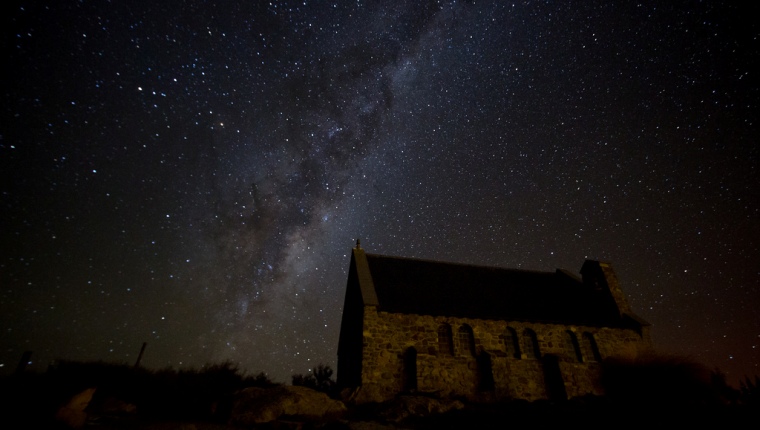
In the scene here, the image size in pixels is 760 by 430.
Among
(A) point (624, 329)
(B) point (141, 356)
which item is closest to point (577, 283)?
(A) point (624, 329)

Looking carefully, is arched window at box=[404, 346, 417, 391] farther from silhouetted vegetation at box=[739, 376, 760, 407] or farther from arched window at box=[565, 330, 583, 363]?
silhouetted vegetation at box=[739, 376, 760, 407]

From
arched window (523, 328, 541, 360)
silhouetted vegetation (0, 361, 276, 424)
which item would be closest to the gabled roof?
arched window (523, 328, 541, 360)

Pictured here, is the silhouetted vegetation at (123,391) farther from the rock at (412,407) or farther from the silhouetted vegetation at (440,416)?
the rock at (412,407)

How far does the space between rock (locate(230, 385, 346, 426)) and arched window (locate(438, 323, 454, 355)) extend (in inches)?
258

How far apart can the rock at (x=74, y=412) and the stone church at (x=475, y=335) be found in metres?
8.79

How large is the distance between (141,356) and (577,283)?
3665 centimetres

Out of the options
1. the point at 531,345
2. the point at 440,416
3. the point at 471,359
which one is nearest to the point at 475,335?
the point at 471,359

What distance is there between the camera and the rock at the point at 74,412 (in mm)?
8344

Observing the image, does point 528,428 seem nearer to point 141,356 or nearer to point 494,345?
point 494,345

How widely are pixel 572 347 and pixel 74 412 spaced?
21229mm

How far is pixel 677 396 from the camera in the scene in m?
7.77

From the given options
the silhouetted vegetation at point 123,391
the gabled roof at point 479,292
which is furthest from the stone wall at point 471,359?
the silhouetted vegetation at point 123,391

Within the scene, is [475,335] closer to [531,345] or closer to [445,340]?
[445,340]

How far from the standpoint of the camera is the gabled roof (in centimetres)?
1816
